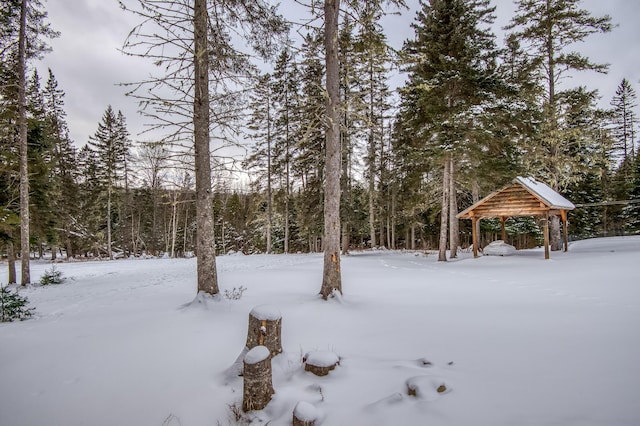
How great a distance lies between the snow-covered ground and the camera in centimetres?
277

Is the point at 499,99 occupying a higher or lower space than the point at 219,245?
higher

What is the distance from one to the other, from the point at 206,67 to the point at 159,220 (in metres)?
33.2

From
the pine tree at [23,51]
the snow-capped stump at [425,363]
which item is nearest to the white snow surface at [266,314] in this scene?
the snow-capped stump at [425,363]

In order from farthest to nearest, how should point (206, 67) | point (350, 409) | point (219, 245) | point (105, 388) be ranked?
1. point (219, 245)
2. point (206, 67)
3. point (105, 388)
4. point (350, 409)

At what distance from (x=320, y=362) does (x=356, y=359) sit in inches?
24.7

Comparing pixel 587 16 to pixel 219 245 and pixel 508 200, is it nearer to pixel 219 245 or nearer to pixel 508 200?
pixel 508 200

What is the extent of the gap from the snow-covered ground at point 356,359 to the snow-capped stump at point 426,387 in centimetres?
1

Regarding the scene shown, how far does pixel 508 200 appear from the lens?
14.5 m

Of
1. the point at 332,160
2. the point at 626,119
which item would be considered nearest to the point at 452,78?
the point at 332,160

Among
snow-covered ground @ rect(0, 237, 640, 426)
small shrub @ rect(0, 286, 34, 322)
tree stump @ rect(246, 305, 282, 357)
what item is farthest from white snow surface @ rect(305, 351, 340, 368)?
small shrub @ rect(0, 286, 34, 322)

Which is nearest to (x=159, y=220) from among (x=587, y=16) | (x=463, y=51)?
(x=463, y=51)

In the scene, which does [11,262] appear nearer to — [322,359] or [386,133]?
[322,359]

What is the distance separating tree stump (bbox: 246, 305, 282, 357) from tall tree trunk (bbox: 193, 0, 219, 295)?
131 inches

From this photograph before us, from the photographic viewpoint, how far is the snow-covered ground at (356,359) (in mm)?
2768
